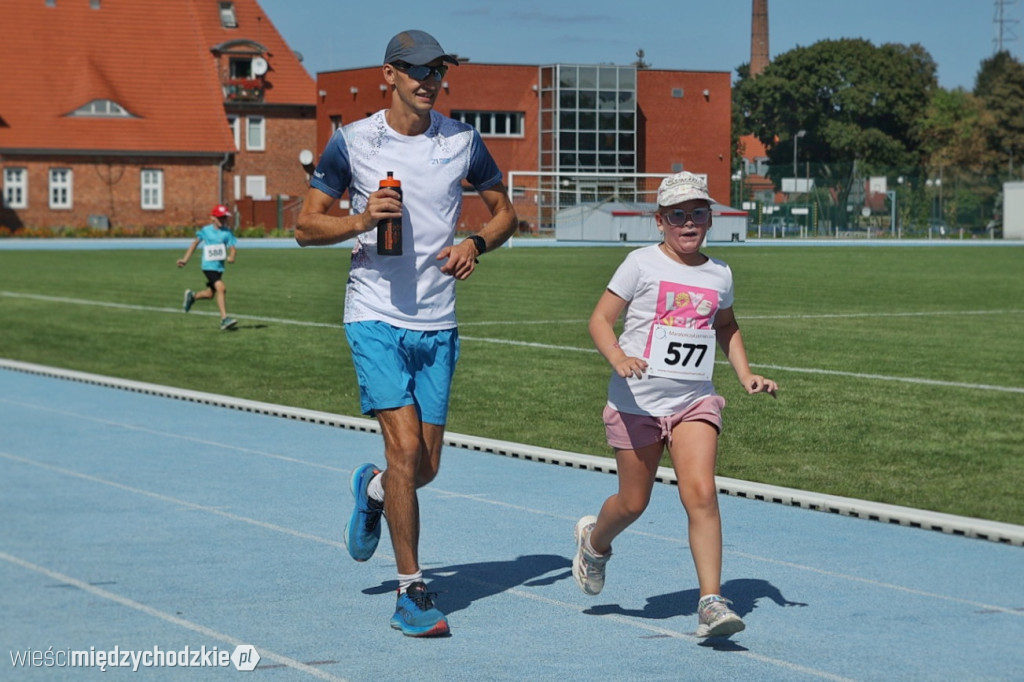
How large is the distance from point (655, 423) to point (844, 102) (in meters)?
109

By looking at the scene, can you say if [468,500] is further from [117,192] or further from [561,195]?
[117,192]

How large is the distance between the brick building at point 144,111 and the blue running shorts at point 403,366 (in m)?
71.8

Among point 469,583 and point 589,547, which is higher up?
point 589,547

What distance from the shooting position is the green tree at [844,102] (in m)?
112

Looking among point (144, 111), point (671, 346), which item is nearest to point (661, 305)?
point (671, 346)

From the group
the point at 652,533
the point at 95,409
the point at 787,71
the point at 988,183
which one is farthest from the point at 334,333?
the point at 787,71

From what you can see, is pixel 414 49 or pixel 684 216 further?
pixel 414 49

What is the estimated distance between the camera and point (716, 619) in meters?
5.99

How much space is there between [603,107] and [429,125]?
7407cm

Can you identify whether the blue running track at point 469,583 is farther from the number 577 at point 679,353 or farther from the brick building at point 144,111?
the brick building at point 144,111

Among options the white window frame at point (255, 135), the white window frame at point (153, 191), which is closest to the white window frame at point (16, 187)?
the white window frame at point (153, 191)

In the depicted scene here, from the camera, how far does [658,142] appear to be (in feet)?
271

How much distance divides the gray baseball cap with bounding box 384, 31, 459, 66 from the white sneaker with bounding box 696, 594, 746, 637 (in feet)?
7.77

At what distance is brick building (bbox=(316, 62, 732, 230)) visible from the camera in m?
79.7
